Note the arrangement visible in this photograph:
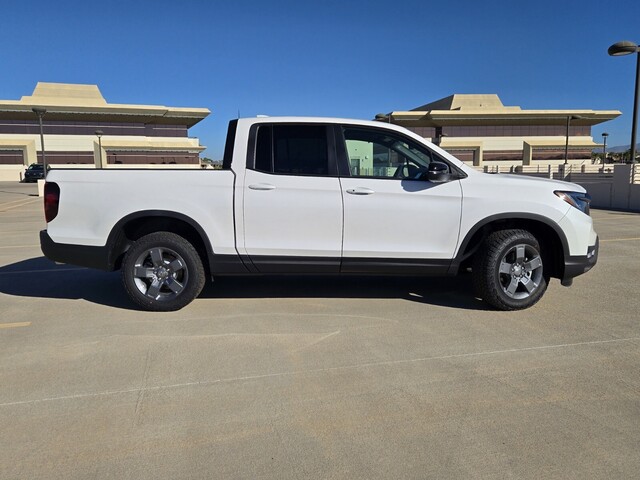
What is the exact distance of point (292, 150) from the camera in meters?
4.91

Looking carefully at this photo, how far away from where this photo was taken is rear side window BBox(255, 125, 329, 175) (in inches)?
191

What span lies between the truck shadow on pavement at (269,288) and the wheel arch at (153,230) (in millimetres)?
641

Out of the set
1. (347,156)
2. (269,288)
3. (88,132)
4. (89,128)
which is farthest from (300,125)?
(89,128)

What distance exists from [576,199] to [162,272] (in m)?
4.44

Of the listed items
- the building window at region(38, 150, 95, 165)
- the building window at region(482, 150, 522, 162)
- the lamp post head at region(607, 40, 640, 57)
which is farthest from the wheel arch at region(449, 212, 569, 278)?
the building window at region(482, 150, 522, 162)

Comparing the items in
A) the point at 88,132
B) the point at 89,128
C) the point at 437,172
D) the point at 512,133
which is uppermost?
the point at 512,133

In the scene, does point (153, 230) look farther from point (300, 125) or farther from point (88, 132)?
point (88, 132)

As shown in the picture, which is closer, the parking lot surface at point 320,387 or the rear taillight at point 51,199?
the parking lot surface at point 320,387

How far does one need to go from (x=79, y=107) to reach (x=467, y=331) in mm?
59687

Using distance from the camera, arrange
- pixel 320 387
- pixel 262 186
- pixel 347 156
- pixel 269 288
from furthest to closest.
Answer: pixel 269 288
pixel 347 156
pixel 262 186
pixel 320 387

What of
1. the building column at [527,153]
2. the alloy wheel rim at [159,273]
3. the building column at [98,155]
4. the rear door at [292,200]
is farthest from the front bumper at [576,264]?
the building column at [527,153]

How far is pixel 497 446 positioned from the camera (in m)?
2.65

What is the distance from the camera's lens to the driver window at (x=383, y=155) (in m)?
4.91

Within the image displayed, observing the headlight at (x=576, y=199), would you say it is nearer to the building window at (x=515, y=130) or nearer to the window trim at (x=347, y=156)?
the window trim at (x=347, y=156)
